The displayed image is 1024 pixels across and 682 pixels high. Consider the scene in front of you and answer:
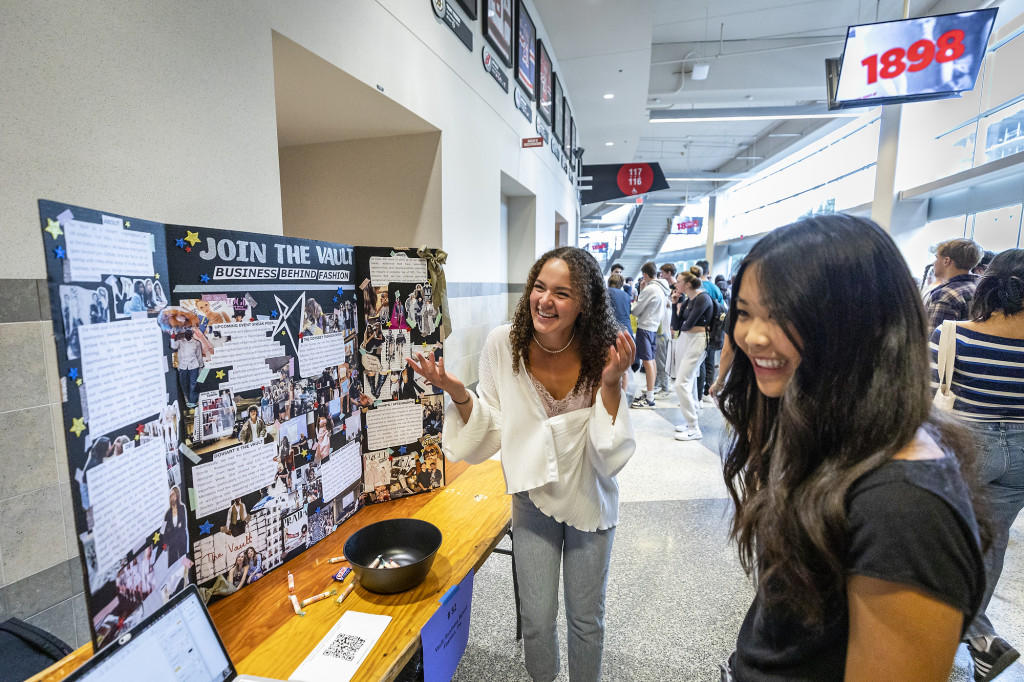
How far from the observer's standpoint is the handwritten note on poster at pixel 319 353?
1394mm

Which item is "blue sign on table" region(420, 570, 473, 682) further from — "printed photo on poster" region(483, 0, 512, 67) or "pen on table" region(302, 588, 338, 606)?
"printed photo on poster" region(483, 0, 512, 67)

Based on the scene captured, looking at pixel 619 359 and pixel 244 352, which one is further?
pixel 619 359

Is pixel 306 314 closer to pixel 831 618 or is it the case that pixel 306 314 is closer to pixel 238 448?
pixel 238 448

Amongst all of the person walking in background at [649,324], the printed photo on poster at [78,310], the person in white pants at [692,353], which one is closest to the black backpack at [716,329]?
the person in white pants at [692,353]

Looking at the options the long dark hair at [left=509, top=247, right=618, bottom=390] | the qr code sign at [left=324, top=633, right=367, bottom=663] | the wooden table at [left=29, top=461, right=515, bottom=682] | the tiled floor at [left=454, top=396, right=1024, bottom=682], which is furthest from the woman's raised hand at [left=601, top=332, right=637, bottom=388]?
the qr code sign at [left=324, top=633, right=367, bottom=663]

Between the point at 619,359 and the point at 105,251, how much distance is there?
47.0 inches

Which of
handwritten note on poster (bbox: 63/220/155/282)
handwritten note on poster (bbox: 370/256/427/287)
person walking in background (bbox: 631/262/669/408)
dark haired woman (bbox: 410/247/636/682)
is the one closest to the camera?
handwritten note on poster (bbox: 63/220/155/282)

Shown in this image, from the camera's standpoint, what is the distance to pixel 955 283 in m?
3.14

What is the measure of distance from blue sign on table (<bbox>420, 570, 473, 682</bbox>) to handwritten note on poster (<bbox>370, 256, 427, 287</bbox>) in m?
1.02

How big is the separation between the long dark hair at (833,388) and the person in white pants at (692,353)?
13.8 ft

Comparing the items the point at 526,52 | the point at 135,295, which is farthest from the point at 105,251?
the point at 526,52

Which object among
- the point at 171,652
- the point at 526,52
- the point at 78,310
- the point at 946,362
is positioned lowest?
the point at 171,652

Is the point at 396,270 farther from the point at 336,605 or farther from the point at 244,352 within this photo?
the point at 336,605

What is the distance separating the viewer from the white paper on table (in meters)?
0.98
